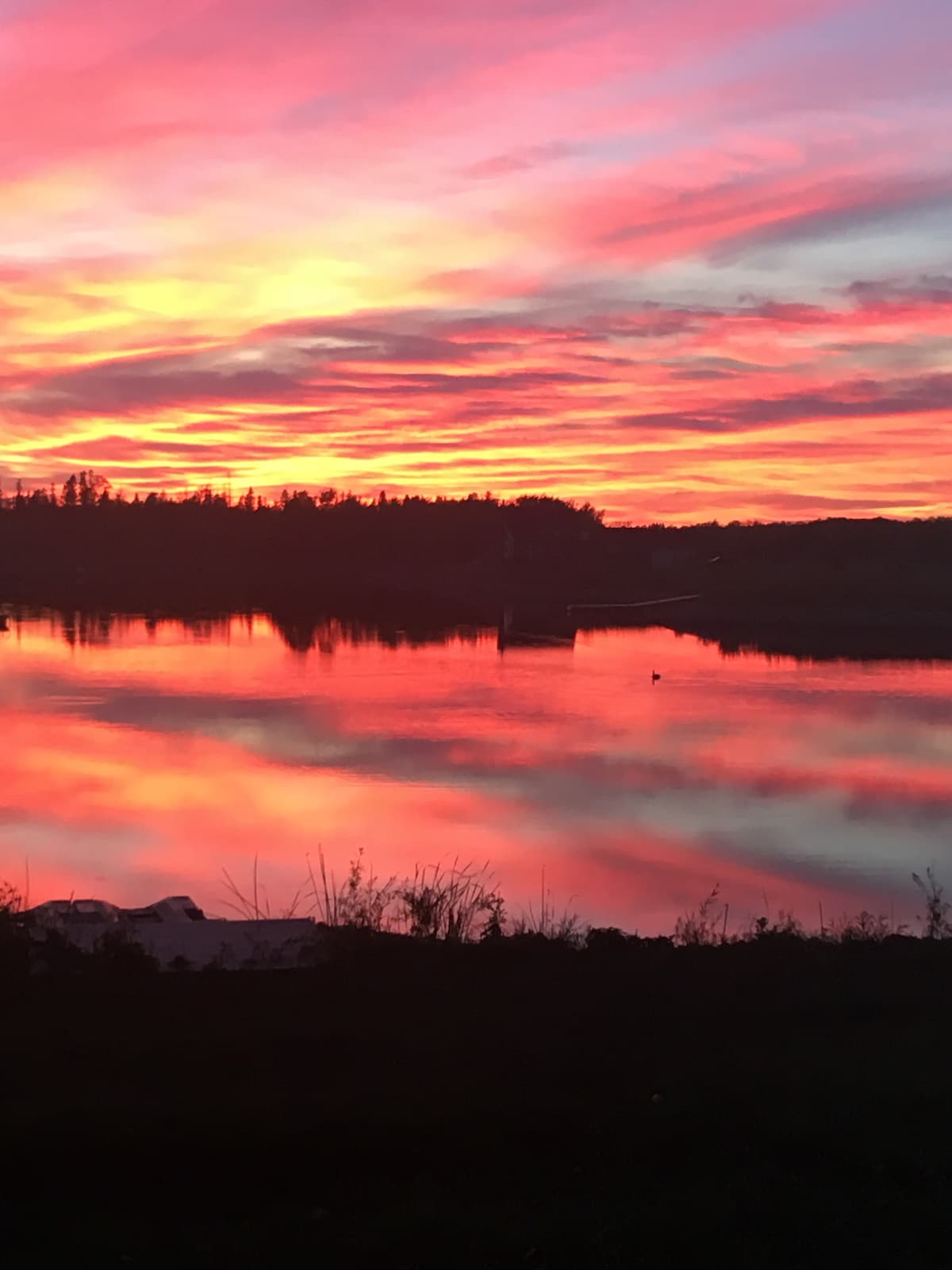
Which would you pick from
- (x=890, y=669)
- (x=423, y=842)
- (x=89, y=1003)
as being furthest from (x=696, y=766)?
(x=890, y=669)

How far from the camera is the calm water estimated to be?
1608 centimetres

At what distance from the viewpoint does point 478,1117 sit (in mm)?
5941

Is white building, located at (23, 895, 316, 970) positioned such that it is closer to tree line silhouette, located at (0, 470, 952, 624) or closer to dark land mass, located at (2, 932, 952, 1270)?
dark land mass, located at (2, 932, 952, 1270)

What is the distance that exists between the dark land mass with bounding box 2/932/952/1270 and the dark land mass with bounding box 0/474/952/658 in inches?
1737

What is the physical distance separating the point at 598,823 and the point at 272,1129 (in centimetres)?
1406

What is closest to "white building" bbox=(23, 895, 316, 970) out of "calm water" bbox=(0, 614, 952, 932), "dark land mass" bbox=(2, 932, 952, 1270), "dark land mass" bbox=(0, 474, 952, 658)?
"dark land mass" bbox=(2, 932, 952, 1270)

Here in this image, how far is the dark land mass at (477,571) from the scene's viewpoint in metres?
66.6

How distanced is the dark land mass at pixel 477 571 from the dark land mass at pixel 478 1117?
44.1m

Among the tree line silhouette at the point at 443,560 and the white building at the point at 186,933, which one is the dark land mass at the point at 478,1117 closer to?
the white building at the point at 186,933

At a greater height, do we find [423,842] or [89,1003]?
[89,1003]

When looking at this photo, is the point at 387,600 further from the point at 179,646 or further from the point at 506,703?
the point at 506,703

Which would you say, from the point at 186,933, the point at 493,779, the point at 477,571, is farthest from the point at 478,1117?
the point at 477,571

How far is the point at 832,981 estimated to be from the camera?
27.0 feet

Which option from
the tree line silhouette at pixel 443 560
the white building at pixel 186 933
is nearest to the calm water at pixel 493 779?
the white building at pixel 186 933
